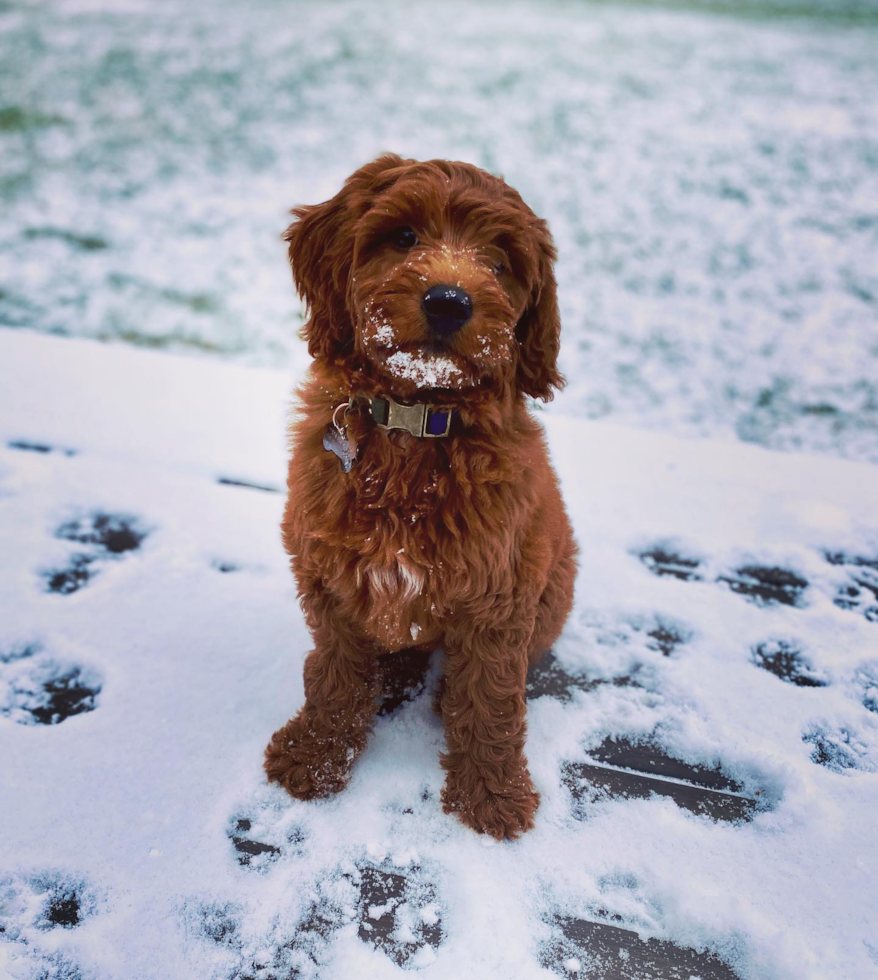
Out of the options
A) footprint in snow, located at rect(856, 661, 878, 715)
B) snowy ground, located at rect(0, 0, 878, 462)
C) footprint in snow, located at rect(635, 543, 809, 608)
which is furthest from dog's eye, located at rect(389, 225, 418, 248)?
snowy ground, located at rect(0, 0, 878, 462)

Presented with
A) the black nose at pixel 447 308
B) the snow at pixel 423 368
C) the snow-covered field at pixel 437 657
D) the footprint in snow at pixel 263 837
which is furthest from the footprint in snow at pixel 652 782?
the black nose at pixel 447 308

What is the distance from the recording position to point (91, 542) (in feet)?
8.78

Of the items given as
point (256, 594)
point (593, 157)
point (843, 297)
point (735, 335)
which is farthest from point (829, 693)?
point (593, 157)

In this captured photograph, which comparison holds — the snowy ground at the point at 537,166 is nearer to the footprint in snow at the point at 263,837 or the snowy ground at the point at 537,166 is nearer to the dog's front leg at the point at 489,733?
the dog's front leg at the point at 489,733

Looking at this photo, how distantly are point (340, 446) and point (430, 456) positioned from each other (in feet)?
0.71

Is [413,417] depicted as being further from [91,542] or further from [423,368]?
[91,542]

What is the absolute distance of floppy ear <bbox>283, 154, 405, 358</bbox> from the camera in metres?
1.71

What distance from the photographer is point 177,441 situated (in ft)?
10.9

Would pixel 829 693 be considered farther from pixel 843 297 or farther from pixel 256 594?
pixel 843 297

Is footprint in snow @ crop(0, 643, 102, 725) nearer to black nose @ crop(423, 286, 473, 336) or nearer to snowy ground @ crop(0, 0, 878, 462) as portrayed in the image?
black nose @ crop(423, 286, 473, 336)

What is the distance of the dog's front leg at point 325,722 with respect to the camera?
1921 millimetres

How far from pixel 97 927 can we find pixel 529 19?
11.5 meters

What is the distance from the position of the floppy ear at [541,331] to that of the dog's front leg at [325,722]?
0.80m

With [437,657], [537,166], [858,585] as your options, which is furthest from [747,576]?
[537,166]
